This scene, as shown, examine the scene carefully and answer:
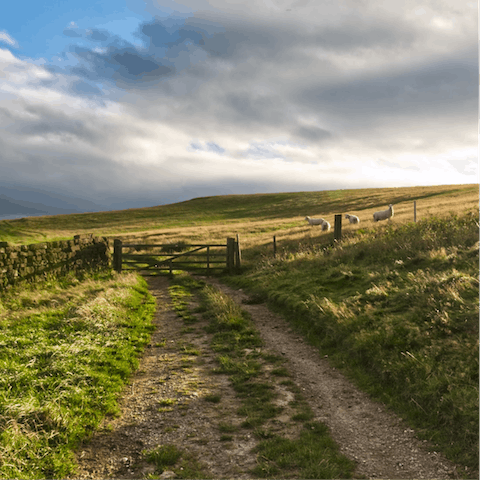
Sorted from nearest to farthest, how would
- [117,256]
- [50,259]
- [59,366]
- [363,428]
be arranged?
[363,428]
[59,366]
[50,259]
[117,256]

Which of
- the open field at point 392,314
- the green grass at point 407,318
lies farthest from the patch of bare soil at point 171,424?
the green grass at point 407,318

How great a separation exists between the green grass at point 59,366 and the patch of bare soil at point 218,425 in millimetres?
364

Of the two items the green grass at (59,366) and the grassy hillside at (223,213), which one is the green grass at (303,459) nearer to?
the green grass at (59,366)

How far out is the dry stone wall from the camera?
14797mm

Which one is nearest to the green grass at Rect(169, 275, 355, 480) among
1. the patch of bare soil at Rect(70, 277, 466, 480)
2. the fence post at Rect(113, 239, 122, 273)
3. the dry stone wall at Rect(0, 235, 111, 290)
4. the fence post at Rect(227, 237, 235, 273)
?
the patch of bare soil at Rect(70, 277, 466, 480)

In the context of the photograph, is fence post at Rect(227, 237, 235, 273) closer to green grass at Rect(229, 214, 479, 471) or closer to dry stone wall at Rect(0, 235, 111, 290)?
green grass at Rect(229, 214, 479, 471)

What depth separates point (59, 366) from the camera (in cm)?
773

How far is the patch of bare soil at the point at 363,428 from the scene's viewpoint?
209 inches

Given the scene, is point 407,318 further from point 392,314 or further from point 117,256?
point 117,256

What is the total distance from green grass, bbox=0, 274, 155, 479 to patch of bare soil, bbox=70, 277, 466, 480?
36 centimetres

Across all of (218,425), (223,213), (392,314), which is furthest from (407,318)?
(223,213)

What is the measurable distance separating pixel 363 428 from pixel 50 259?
15.5 metres

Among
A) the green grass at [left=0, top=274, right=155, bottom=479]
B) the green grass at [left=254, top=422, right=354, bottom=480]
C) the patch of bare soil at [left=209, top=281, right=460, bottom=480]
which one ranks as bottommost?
the patch of bare soil at [left=209, top=281, right=460, bottom=480]

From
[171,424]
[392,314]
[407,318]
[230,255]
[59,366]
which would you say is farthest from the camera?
[230,255]
